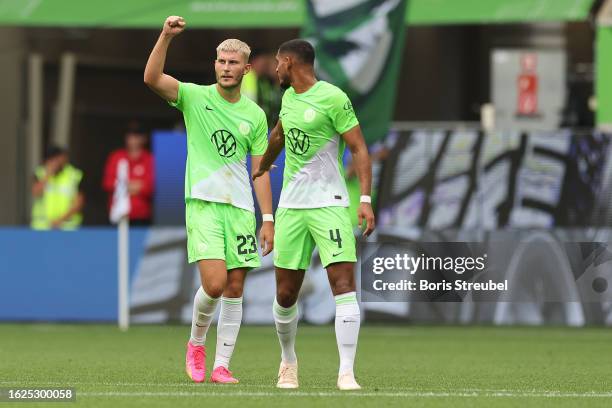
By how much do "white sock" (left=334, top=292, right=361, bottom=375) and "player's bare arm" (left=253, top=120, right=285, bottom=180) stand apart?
1.11 meters

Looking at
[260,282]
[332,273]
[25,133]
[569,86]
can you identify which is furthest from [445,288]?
[25,133]

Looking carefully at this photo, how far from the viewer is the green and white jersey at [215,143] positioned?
10.9m

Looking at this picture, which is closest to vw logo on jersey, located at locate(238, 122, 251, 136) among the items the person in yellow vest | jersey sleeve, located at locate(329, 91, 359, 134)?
jersey sleeve, located at locate(329, 91, 359, 134)

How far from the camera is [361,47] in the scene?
19344 mm

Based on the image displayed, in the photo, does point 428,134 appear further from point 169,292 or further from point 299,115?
point 299,115

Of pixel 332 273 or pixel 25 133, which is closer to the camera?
pixel 332 273

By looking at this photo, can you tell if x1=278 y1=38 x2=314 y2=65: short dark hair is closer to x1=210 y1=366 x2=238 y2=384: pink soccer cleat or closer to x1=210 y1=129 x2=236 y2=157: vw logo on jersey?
x1=210 y1=129 x2=236 y2=157: vw logo on jersey

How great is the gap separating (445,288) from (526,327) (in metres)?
7.48

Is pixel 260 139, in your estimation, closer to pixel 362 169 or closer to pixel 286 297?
pixel 362 169

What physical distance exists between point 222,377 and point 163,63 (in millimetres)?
2095

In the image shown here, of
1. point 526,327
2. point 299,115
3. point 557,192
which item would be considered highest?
point 299,115

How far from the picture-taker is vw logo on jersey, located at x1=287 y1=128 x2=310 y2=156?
1047cm

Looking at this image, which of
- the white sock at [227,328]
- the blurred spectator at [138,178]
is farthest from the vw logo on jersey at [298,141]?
the blurred spectator at [138,178]

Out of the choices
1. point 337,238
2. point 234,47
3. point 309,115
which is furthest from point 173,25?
point 337,238
